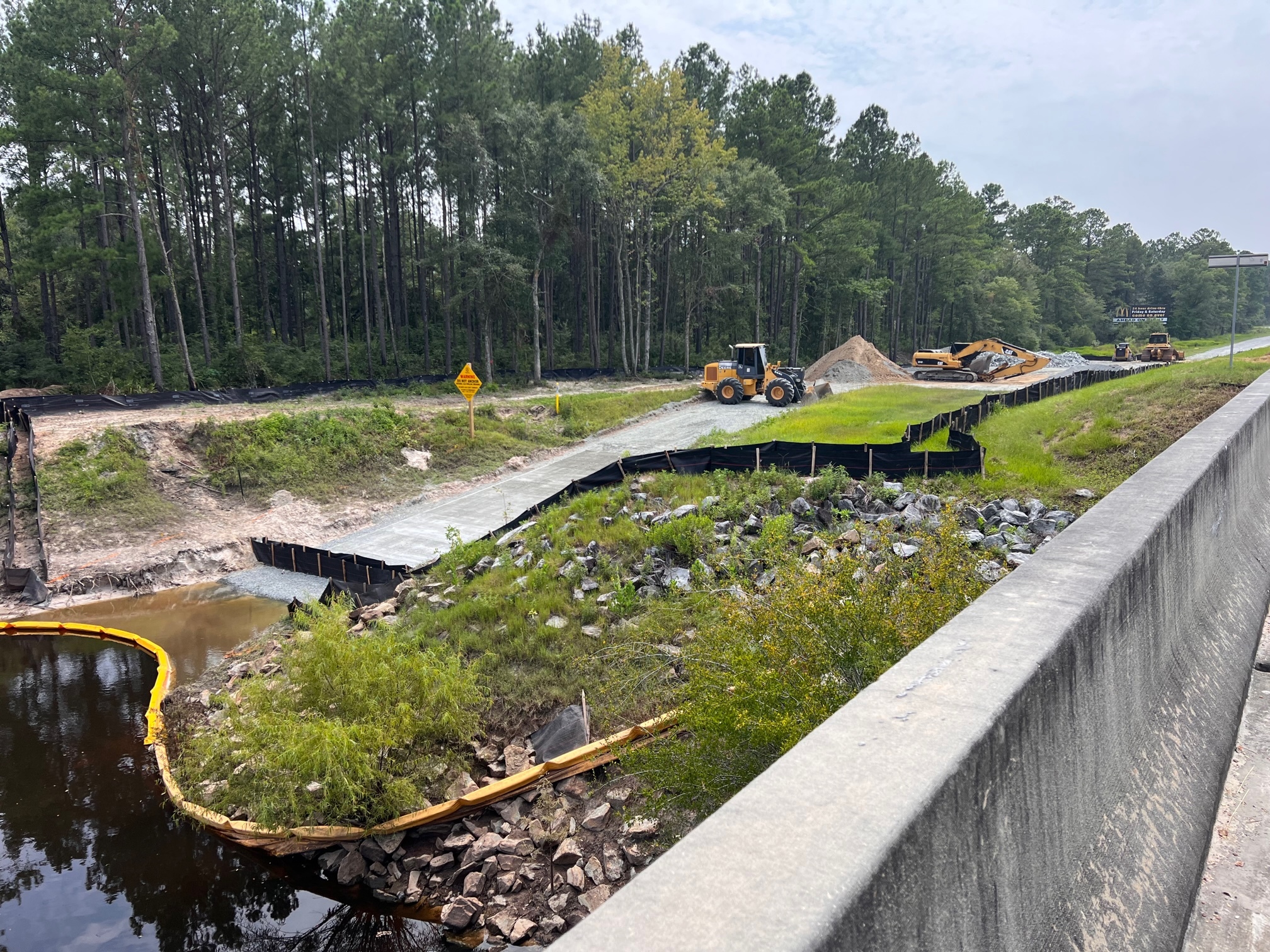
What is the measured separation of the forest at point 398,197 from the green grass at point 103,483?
1015cm

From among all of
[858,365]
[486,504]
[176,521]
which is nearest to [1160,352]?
[858,365]

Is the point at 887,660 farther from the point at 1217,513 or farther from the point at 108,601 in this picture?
the point at 108,601

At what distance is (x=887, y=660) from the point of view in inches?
198

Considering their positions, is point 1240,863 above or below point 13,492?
above

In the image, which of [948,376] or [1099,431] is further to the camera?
[948,376]

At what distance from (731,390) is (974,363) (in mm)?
Result: 14027

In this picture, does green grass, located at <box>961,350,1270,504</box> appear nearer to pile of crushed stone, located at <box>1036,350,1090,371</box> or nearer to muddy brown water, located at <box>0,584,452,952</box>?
muddy brown water, located at <box>0,584,452,952</box>

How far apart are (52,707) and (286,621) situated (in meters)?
3.62

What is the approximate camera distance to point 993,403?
21.4m

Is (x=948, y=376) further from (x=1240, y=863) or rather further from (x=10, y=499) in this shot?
(x=1240, y=863)

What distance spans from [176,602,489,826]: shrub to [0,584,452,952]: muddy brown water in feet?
2.00

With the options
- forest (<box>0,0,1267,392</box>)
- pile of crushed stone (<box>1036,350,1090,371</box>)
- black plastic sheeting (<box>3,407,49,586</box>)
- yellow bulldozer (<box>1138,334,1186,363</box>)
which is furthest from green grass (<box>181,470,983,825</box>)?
yellow bulldozer (<box>1138,334,1186,363</box>)

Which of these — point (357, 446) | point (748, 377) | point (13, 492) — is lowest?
point (13, 492)

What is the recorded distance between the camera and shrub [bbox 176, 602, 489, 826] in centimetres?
763
